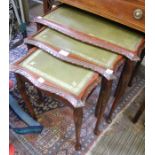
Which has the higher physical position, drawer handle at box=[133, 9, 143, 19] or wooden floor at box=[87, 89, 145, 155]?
drawer handle at box=[133, 9, 143, 19]

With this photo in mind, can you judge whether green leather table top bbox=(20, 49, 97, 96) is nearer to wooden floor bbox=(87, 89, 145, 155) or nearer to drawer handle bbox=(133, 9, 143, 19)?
drawer handle bbox=(133, 9, 143, 19)

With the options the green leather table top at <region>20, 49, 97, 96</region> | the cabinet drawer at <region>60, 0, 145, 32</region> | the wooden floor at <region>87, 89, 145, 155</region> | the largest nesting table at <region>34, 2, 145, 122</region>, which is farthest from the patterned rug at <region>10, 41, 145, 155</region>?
the cabinet drawer at <region>60, 0, 145, 32</region>

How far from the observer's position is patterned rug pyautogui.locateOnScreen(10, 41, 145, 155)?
1.20m

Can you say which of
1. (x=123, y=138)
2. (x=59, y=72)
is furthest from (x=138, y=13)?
(x=123, y=138)

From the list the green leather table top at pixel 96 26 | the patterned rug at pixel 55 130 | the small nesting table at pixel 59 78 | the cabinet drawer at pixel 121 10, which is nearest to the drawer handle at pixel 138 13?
the cabinet drawer at pixel 121 10

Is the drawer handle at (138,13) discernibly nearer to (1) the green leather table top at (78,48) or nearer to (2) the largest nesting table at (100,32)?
(2) the largest nesting table at (100,32)

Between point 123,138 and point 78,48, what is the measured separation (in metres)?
0.62

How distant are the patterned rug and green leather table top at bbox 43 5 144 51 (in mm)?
523

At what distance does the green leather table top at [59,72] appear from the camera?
0.88 m

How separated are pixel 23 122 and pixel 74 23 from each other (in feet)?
2.18

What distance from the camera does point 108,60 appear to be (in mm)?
965

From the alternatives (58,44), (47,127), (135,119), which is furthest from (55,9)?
(135,119)
